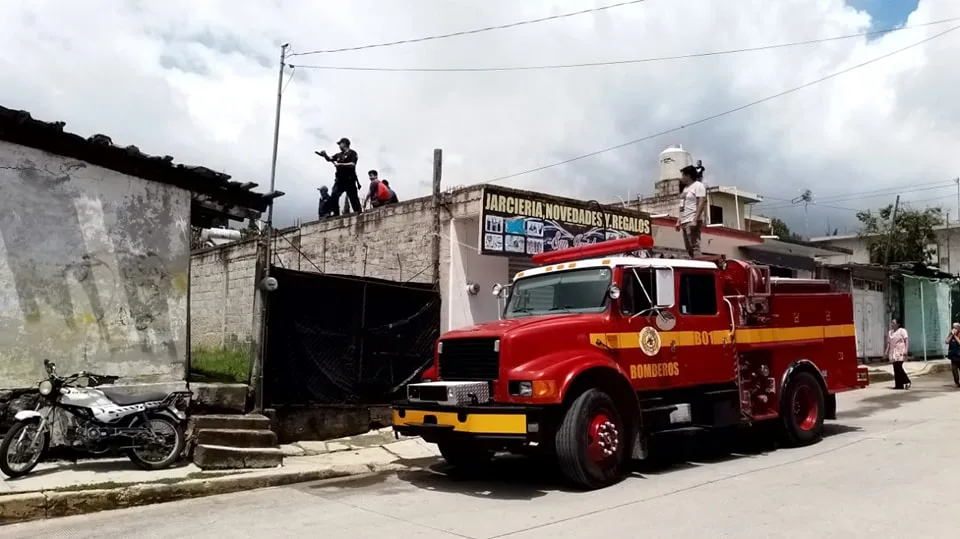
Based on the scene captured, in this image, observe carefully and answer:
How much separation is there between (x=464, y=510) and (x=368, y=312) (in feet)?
18.0

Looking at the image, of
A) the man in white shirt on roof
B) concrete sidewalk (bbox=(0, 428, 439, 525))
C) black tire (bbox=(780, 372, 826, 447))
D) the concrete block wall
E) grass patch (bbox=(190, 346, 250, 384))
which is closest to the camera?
concrete sidewalk (bbox=(0, 428, 439, 525))

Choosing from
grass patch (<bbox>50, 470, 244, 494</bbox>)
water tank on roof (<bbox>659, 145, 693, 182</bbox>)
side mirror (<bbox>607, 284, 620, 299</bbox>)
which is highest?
water tank on roof (<bbox>659, 145, 693, 182</bbox>)

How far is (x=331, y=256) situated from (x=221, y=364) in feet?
11.7

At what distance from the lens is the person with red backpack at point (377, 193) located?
54.8ft

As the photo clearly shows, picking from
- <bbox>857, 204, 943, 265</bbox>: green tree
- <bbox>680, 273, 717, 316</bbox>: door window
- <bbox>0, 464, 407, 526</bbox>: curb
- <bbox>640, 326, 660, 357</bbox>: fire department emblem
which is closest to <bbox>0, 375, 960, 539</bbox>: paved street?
<bbox>0, 464, 407, 526</bbox>: curb

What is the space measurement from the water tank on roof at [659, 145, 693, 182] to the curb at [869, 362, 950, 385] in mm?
9687

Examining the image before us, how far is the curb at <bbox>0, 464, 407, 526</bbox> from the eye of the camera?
6859mm

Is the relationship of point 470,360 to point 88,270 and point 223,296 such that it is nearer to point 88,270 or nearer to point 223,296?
point 88,270

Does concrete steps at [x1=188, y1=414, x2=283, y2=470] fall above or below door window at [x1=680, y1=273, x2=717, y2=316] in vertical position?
below

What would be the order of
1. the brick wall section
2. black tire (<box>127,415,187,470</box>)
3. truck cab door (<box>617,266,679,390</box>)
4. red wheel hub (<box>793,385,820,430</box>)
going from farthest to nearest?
the brick wall section, red wheel hub (<box>793,385,820,430</box>), truck cab door (<box>617,266,679,390</box>), black tire (<box>127,415,187,470</box>)

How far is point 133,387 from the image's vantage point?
941 cm

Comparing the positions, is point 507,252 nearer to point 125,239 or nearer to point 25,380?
point 125,239

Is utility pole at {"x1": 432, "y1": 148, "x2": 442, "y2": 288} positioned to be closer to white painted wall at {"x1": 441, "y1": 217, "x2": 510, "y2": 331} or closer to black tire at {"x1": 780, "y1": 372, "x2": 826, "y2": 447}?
white painted wall at {"x1": 441, "y1": 217, "x2": 510, "y2": 331}

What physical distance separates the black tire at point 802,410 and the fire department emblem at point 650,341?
261 centimetres
